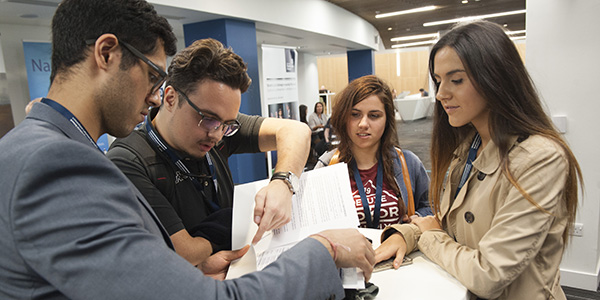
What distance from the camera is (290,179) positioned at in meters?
1.39

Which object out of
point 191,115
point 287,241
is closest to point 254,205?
point 287,241

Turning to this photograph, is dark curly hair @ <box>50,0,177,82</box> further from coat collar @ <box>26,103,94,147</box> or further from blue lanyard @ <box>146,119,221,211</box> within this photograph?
blue lanyard @ <box>146,119,221,211</box>

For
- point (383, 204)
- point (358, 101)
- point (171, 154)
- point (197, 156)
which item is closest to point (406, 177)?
point (383, 204)

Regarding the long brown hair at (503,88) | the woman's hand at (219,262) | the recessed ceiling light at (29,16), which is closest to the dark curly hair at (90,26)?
the woman's hand at (219,262)

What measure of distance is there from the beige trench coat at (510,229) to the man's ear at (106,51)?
3.87ft

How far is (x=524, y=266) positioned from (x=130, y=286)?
1119 millimetres

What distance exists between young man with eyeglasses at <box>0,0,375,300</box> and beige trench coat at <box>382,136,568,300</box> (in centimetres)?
57

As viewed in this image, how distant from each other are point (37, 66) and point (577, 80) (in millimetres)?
6446

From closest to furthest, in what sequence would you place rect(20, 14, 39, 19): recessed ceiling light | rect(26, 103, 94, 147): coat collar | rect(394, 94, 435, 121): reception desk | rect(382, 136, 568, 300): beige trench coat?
rect(26, 103, 94, 147): coat collar
rect(382, 136, 568, 300): beige trench coat
rect(20, 14, 39, 19): recessed ceiling light
rect(394, 94, 435, 121): reception desk

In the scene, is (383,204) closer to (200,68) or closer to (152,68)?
(200,68)

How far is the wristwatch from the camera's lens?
4.48 ft

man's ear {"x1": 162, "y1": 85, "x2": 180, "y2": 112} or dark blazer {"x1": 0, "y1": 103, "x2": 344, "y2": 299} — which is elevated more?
man's ear {"x1": 162, "y1": 85, "x2": 180, "y2": 112}

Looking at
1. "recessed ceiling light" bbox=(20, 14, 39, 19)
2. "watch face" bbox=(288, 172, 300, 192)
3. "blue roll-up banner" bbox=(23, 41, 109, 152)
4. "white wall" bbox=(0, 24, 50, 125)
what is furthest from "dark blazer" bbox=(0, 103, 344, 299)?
"white wall" bbox=(0, 24, 50, 125)

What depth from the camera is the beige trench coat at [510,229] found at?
3.59 ft
